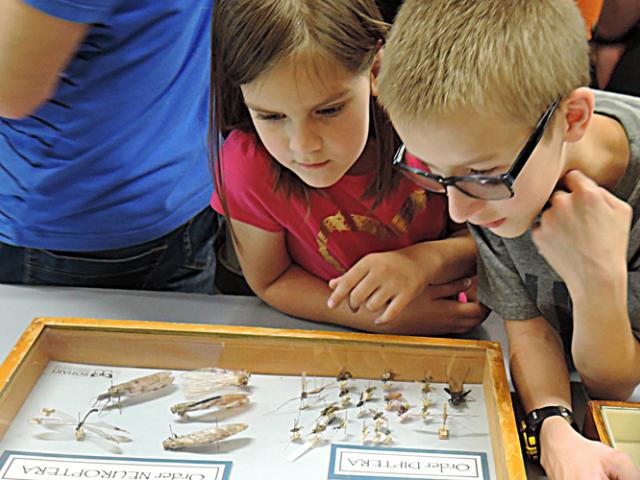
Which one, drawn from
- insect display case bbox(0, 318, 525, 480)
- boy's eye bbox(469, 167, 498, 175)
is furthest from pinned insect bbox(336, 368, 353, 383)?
boy's eye bbox(469, 167, 498, 175)

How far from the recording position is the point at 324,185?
118 centimetres

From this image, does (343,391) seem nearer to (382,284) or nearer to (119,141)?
(382,284)

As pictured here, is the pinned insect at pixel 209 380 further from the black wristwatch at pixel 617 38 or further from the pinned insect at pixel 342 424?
the black wristwatch at pixel 617 38

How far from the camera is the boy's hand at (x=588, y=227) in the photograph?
0.97 meters

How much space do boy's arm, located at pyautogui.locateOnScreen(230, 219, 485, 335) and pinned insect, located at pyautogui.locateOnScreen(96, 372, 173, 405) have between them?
23 cm

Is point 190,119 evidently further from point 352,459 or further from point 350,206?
point 352,459

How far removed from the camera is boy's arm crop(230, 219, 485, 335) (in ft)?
4.12

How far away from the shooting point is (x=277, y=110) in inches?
42.0

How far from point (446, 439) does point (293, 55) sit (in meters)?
0.55

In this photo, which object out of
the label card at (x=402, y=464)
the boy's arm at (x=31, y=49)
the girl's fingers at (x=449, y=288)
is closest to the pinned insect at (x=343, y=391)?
the label card at (x=402, y=464)

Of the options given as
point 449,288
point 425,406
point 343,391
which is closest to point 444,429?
point 425,406

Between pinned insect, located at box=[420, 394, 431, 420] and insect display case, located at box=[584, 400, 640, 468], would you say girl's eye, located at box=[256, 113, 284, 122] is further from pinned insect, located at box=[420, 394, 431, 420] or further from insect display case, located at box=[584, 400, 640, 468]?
insect display case, located at box=[584, 400, 640, 468]

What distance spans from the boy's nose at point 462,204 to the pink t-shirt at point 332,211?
29cm

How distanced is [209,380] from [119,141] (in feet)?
1.32
